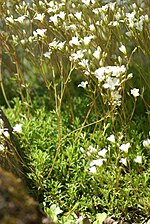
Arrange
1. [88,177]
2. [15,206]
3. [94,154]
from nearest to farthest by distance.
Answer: [15,206]
[94,154]
[88,177]

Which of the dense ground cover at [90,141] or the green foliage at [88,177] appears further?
the green foliage at [88,177]

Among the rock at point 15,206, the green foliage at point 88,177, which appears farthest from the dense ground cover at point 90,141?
the rock at point 15,206

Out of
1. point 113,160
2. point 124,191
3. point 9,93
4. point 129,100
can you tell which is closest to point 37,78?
point 9,93

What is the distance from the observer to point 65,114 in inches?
163

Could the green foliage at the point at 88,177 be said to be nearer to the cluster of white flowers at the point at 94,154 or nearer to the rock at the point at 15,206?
the cluster of white flowers at the point at 94,154

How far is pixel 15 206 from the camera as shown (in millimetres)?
1689

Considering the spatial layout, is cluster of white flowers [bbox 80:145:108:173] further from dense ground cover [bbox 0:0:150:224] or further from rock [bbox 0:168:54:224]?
rock [bbox 0:168:54:224]

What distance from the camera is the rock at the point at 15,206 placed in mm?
1656

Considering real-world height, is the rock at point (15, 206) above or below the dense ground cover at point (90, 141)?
below

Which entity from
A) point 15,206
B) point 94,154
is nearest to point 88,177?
point 94,154

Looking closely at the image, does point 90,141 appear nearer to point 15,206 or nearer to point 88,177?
point 88,177

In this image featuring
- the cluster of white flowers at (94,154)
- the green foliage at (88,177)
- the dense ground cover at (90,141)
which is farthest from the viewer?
the green foliage at (88,177)

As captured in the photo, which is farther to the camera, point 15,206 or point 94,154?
point 94,154

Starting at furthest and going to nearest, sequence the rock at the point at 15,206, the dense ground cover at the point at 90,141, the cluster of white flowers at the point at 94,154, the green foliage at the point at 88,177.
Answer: the green foliage at the point at 88,177
the dense ground cover at the point at 90,141
the cluster of white flowers at the point at 94,154
the rock at the point at 15,206
